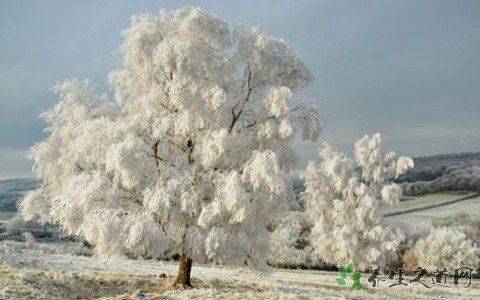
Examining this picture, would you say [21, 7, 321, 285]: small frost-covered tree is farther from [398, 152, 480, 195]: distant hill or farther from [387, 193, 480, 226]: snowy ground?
[398, 152, 480, 195]: distant hill

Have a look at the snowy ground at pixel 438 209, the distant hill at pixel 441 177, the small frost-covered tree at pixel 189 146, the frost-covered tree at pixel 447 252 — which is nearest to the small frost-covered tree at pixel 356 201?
the frost-covered tree at pixel 447 252

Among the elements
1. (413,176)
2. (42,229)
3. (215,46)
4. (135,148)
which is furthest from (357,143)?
(413,176)

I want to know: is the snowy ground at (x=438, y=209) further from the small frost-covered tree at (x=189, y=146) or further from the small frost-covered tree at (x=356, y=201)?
the small frost-covered tree at (x=189, y=146)

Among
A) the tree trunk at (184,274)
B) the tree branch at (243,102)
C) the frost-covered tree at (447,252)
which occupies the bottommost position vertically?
the tree trunk at (184,274)

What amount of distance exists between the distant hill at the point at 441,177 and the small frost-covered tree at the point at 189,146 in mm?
87017

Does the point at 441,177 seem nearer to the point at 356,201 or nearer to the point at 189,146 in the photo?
the point at 356,201

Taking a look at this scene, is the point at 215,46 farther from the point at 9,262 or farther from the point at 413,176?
the point at 413,176

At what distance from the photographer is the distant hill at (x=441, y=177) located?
10888cm

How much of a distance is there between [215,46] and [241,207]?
7727mm

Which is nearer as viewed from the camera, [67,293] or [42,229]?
[67,293]

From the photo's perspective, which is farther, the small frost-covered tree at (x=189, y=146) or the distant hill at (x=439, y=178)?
the distant hill at (x=439, y=178)

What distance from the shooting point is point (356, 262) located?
48.9m

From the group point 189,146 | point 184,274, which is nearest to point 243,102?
point 189,146

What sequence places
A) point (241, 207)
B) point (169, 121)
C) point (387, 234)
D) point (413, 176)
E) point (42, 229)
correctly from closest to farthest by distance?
point (241, 207)
point (169, 121)
point (387, 234)
point (42, 229)
point (413, 176)
